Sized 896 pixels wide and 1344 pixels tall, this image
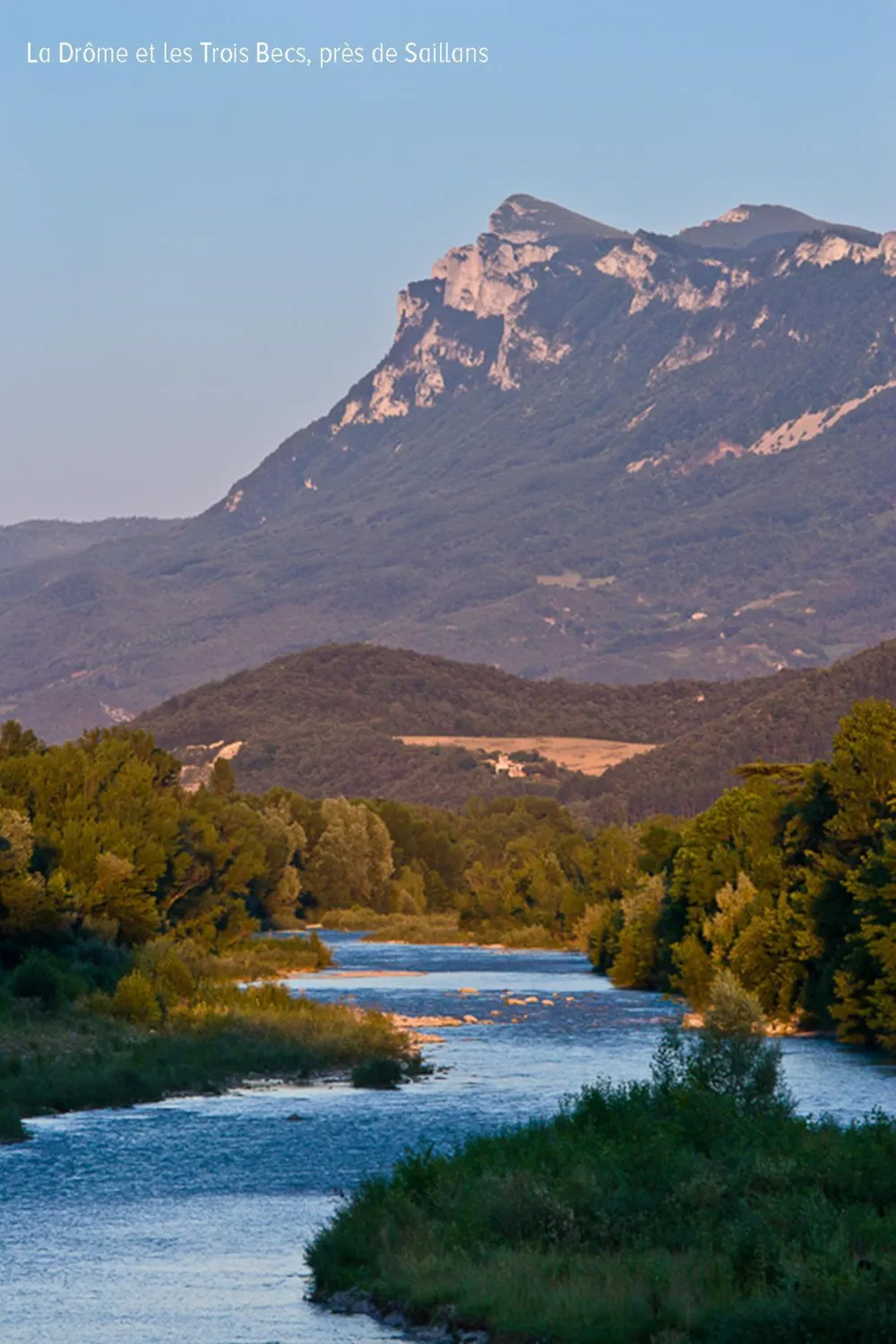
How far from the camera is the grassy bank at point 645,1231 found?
30188 mm

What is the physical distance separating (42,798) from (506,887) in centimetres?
8310

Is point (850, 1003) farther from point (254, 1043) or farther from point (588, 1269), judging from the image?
point (588, 1269)

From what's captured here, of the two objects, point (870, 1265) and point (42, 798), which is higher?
point (42, 798)

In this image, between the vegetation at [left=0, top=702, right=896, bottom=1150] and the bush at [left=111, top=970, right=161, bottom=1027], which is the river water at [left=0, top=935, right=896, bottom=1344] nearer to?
the vegetation at [left=0, top=702, right=896, bottom=1150]

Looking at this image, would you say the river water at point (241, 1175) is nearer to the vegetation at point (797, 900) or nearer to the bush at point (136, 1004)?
the vegetation at point (797, 900)

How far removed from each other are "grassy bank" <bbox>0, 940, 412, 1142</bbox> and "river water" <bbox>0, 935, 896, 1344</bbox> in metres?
1.64

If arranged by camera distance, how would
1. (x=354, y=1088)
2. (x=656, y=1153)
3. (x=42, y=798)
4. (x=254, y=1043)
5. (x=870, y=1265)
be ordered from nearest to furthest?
(x=870, y=1265) < (x=656, y=1153) < (x=354, y=1088) < (x=254, y=1043) < (x=42, y=798)

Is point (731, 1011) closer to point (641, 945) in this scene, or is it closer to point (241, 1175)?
point (241, 1175)

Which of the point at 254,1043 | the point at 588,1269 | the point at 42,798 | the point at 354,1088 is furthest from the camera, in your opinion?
the point at 42,798

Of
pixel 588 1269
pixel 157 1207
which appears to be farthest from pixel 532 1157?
pixel 157 1207

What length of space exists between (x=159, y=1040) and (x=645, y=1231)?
38.0 meters

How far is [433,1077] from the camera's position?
6919cm

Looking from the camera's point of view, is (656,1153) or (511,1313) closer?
(511,1313)

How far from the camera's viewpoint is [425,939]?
180 metres
